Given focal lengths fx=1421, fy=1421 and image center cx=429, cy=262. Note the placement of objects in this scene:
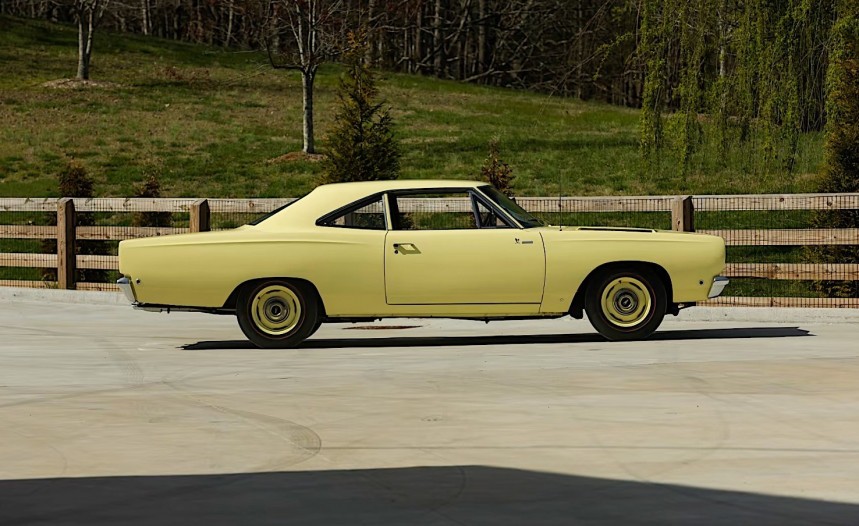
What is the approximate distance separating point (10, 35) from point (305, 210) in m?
64.2

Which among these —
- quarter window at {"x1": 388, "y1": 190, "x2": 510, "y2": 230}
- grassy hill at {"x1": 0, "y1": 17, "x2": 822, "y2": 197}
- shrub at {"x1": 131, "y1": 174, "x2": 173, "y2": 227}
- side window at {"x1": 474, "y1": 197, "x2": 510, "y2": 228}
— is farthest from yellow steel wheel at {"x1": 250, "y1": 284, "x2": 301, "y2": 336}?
grassy hill at {"x1": 0, "y1": 17, "x2": 822, "y2": 197}

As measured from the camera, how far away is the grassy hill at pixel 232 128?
40.9 m

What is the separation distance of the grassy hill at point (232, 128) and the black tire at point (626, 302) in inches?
582

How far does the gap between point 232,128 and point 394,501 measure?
154ft

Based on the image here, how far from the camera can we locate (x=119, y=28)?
369 feet

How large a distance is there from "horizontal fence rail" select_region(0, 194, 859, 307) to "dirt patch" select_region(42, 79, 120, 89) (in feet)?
114

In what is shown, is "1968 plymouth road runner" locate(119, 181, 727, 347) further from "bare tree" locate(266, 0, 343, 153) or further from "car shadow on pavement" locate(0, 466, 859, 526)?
"bare tree" locate(266, 0, 343, 153)

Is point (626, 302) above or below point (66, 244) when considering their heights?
below

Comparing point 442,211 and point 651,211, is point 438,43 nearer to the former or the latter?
point 651,211

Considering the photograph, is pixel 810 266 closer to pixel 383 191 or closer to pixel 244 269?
pixel 383 191

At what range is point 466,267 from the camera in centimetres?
1326

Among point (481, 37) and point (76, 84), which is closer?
point (76, 84)

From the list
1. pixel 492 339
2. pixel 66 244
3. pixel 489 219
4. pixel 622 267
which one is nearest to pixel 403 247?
pixel 489 219

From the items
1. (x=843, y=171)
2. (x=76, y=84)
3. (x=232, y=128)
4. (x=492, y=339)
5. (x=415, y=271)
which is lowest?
(x=492, y=339)
